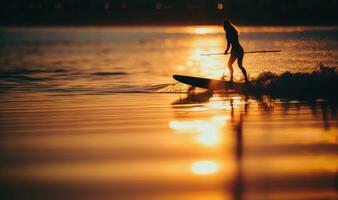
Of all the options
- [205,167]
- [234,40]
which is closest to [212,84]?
[234,40]

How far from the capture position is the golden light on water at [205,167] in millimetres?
9672

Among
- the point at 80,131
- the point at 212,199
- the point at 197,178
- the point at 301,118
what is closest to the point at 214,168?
the point at 197,178

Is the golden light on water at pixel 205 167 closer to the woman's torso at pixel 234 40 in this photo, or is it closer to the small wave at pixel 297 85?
the small wave at pixel 297 85

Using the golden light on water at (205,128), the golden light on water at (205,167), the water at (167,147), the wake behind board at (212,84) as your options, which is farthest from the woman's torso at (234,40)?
the golden light on water at (205,167)

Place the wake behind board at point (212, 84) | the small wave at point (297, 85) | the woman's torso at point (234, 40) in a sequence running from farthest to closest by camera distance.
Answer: the wake behind board at point (212, 84) < the woman's torso at point (234, 40) < the small wave at point (297, 85)

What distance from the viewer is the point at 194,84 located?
2123 cm

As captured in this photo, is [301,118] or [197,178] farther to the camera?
[301,118]

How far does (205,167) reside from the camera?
996 centimetres

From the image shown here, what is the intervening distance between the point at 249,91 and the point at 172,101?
2.88 meters

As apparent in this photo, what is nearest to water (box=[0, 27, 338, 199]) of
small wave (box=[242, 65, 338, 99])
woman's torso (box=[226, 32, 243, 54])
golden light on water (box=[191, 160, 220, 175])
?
golden light on water (box=[191, 160, 220, 175])

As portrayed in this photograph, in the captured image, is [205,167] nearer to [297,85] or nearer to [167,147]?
[167,147]

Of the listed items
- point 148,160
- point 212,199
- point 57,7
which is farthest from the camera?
point 57,7

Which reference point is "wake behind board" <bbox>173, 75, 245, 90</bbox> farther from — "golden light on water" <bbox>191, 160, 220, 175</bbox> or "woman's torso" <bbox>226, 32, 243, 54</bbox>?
"golden light on water" <bbox>191, 160, 220, 175</bbox>

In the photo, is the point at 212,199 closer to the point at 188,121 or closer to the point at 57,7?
the point at 188,121
